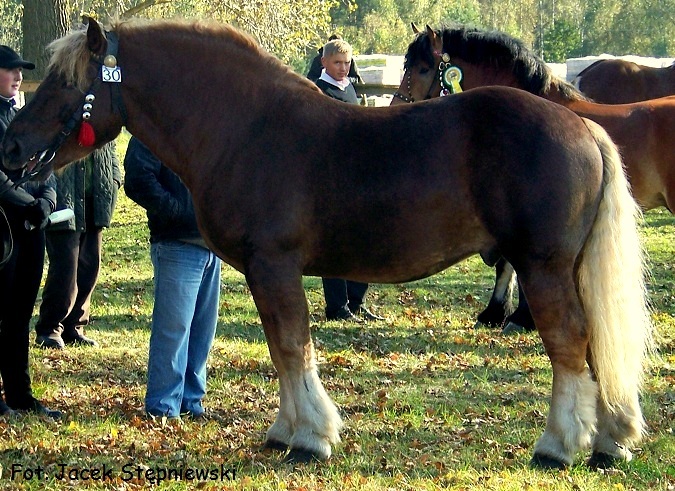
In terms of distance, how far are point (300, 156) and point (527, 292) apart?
4.47 feet

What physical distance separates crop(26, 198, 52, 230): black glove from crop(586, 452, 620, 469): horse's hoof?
137 inches

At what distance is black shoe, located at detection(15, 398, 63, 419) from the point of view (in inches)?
224

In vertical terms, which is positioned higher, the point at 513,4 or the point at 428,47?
the point at 513,4

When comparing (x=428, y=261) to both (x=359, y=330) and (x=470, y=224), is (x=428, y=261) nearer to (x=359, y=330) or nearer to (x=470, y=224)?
(x=470, y=224)

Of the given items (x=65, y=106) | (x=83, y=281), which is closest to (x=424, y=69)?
(x=83, y=281)

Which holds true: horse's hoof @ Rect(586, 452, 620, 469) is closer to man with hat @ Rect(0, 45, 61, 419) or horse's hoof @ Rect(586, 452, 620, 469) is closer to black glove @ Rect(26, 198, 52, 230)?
man with hat @ Rect(0, 45, 61, 419)

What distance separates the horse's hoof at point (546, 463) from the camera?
15.0ft

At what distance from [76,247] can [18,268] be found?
2.29m

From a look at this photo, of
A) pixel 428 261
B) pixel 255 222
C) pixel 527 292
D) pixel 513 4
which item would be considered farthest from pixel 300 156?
pixel 513 4

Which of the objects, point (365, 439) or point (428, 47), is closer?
point (365, 439)

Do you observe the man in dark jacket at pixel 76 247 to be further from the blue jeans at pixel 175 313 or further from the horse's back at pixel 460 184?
the horse's back at pixel 460 184

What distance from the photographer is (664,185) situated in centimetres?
815

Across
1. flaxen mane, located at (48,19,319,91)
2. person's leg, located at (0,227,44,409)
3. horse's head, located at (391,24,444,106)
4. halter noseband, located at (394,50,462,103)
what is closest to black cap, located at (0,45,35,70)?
flaxen mane, located at (48,19,319,91)

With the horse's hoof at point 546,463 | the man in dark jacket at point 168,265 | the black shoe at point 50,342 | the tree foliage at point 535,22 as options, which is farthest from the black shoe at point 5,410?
the tree foliage at point 535,22
